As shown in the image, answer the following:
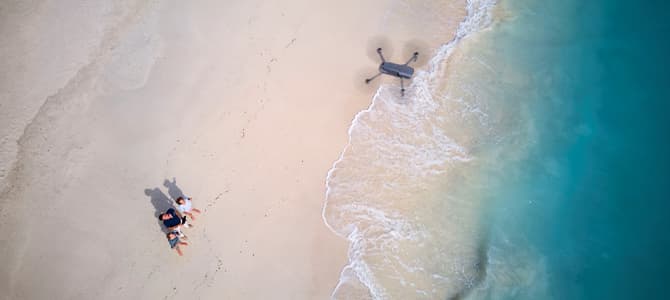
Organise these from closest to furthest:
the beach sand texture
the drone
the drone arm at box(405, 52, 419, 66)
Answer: the beach sand texture → the drone → the drone arm at box(405, 52, 419, 66)

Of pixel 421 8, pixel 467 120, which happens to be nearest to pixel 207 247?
pixel 467 120

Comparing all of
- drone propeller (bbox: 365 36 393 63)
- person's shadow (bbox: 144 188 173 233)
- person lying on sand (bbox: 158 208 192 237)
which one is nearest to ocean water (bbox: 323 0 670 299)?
drone propeller (bbox: 365 36 393 63)

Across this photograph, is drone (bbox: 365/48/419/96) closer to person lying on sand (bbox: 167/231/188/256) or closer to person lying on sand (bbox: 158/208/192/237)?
person lying on sand (bbox: 158/208/192/237)

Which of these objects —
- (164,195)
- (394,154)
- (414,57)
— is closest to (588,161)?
(394,154)

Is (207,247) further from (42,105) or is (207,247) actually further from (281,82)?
(42,105)

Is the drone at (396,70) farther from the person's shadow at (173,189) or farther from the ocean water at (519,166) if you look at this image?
the person's shadow at (173,189)
